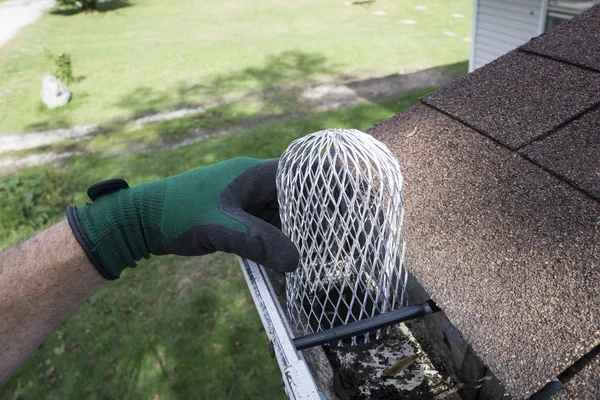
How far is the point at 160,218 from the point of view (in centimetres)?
202

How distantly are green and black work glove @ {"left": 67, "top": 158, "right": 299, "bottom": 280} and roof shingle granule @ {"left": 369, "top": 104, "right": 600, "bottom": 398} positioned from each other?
72 cm

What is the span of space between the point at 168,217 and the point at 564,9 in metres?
8.43

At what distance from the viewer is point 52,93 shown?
35.8 feet

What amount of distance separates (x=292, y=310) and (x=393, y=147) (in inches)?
40.2

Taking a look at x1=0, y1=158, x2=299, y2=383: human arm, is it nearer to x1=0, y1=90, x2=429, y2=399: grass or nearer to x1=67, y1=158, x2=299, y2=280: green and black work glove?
x1=67, y1=158, x2=299, y2=280: green and black work glove

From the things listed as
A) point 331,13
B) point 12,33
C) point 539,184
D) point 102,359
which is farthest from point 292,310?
point 12,33

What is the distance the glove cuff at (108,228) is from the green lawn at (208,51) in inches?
315

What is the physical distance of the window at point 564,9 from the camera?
292 inches

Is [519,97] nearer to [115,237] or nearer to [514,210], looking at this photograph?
[514,210]

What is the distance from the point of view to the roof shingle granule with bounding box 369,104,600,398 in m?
1.36

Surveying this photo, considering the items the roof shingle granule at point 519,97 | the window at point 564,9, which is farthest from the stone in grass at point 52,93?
the roof shingle granule at point 519,97

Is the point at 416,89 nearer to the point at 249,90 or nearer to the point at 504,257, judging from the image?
the point at 249,90

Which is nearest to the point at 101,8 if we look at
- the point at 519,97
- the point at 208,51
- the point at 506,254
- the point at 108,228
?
the point at 208,51

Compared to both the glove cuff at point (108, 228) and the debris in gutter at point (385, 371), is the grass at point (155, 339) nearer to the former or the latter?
the debris in gutter at point (385, 371)
